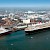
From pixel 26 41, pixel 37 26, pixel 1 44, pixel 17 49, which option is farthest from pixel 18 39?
pixel 37 26

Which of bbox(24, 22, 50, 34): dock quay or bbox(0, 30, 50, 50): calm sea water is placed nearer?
bbox(0, 30, 50, 50): calm sea water

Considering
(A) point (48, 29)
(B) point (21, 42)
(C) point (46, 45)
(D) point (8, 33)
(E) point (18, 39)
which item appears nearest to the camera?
(C) point (46, 45)

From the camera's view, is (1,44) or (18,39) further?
(18,39)

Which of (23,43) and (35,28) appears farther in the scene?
(35,28)

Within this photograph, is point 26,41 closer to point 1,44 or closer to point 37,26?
point 1,44

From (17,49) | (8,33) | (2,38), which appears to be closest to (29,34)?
(8,33)

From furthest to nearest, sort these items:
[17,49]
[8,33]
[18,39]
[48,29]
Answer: [48,29] < [8,33] < [18,39] < [17,49]

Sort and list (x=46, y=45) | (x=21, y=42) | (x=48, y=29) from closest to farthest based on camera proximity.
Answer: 1. (x=46, y=45)
2. (x=21, y=42)
3. (x=48, y=29)

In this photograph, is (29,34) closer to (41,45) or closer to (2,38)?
(2,38)

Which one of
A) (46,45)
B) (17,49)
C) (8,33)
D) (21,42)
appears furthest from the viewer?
(8,33)

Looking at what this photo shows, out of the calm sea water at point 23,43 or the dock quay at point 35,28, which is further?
the dock quay at point 35,28
